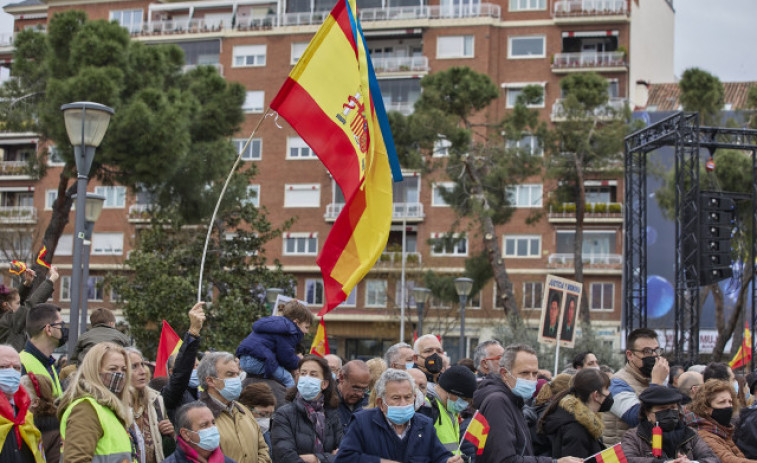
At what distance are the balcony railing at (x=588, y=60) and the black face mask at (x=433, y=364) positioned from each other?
46525 millimetres

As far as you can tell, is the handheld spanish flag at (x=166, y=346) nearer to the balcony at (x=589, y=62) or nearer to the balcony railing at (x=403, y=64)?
the balcony at (x=589, y=62)

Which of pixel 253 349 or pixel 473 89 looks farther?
pixel 473 89

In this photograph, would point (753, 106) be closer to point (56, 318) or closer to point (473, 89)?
point (473, 89)

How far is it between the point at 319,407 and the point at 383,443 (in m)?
1.33

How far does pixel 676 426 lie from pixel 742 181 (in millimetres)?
31458

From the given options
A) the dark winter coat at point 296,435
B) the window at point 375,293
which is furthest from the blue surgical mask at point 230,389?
the window at point 375,293

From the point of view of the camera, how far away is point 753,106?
38.3 metres

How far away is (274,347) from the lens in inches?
353

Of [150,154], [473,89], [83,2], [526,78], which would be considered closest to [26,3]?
[83,2]

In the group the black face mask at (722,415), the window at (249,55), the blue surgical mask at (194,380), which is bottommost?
the black face mask at (722,415)

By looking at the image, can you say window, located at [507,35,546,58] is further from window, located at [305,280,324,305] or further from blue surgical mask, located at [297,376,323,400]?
blue surgical mask, located at [297,376,323,400]

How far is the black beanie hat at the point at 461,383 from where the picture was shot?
8.15 metres

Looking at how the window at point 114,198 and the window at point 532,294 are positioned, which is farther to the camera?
the window at point 114,198

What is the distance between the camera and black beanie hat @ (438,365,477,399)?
321 inches
